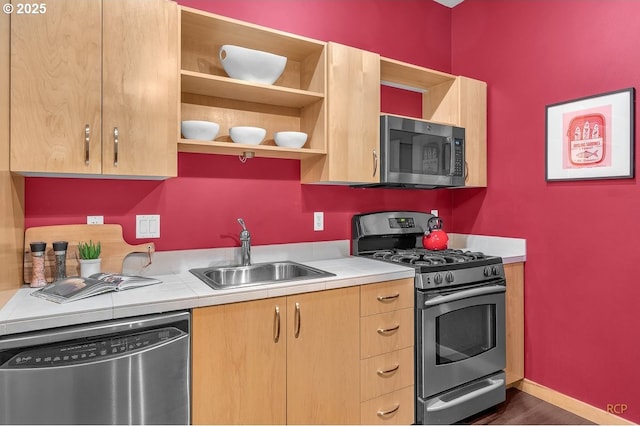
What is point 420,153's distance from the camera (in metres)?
2.55

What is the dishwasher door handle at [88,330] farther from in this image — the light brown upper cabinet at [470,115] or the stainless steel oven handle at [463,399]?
the light brown upper cabinet at [470,115]

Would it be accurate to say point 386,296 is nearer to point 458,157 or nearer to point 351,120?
point 351,120

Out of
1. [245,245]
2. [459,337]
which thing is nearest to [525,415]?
[459,337]

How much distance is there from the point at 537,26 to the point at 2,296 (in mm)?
3239

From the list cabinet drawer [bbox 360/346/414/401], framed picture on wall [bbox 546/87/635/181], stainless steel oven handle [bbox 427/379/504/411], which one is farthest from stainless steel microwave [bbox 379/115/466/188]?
stainless steel oven handle [bbox 427/379/504/411]

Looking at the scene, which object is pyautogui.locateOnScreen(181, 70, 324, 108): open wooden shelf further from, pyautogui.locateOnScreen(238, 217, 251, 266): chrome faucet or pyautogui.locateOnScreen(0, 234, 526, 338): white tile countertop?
pyautogui.locateOnScreen(0, 234, 526, 338): white tile countertop

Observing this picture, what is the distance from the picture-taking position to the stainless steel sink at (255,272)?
2.06 m

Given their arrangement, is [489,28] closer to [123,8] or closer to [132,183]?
[123,8]

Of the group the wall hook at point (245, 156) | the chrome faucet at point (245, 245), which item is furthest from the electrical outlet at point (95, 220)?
the wall hook at point (245, 156)

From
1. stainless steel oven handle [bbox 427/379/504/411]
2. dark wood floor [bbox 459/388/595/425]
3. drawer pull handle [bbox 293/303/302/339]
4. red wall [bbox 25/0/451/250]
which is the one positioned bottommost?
dark wood floor [bbox 459/388/595/425]

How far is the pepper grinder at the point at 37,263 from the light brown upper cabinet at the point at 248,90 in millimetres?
759

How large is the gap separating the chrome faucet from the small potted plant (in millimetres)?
711

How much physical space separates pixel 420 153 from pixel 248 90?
1.18m

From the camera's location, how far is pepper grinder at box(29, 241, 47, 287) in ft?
5.49
